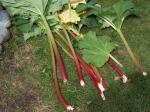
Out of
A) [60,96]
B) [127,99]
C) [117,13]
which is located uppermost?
[117,13]

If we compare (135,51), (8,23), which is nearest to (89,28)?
(135,51)

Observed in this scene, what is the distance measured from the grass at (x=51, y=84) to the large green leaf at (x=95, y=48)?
0.52ft

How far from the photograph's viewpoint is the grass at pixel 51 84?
4539 mm

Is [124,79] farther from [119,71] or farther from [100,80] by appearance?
[100,80]

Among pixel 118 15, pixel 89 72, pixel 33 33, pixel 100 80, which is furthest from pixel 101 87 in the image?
pixel 33 33

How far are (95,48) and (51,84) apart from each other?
631 mm

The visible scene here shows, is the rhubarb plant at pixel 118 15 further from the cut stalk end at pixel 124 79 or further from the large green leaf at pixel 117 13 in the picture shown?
the cut stalk end at pixel 124 79

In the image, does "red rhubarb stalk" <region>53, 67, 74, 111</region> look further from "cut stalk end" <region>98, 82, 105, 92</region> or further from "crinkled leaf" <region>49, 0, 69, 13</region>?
"crinkled leaf" <region>49, 0, 69, 13</region>

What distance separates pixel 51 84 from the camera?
4.78 m

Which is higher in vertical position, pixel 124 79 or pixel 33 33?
pixel 33 33

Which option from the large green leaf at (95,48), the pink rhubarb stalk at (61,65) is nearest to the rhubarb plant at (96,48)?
the large green leaf at (95,48)

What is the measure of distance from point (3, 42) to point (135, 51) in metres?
1.57

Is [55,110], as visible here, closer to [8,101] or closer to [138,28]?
[8,101]

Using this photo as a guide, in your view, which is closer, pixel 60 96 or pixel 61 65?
pixel 60 96
